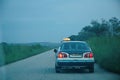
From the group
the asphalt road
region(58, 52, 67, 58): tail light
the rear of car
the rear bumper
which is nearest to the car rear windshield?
the rear of car

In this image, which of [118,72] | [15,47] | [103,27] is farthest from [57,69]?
[15,47]

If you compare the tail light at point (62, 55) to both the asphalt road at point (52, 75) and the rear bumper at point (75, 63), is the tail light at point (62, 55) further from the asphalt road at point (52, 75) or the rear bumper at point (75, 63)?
the asphalt road at point (52, 75)

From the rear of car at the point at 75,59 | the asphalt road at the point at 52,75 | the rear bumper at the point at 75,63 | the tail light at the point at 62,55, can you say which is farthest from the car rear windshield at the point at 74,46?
the asphalt road at the point at 52,75

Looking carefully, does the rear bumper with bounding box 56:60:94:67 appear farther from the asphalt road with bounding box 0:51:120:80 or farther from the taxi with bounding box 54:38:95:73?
the asphalt road with bounding box 0:51:120:80

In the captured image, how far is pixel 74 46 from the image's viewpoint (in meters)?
19.3

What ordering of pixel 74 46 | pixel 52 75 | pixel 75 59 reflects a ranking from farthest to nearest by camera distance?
pixel 74 46 < pixel 75 59 < pixel 52 75

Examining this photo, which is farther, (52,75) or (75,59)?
(75,59)

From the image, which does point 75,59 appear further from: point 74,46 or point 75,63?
point 74,46

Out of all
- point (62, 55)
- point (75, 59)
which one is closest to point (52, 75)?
point (62, 55)

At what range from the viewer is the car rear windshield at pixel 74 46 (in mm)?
18828

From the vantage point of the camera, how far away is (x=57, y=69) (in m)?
→ 19.2

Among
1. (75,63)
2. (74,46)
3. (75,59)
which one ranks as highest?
(74,46)

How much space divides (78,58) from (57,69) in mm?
1433

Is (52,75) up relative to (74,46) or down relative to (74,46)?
down
